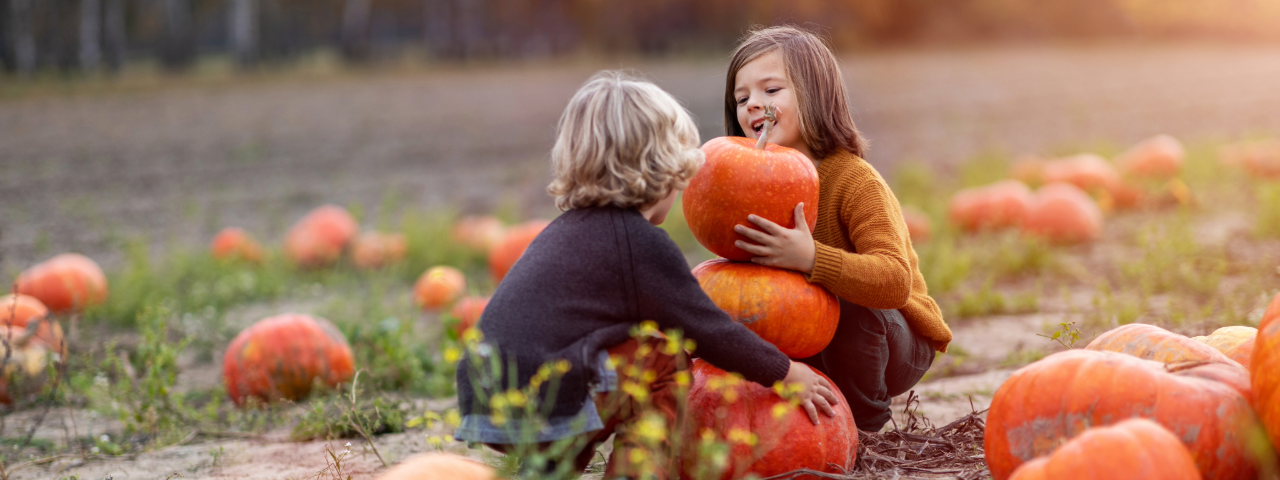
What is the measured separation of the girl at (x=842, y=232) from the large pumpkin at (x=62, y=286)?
14.7 ft

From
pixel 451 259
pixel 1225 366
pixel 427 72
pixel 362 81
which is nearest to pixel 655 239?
pixel 1225 366

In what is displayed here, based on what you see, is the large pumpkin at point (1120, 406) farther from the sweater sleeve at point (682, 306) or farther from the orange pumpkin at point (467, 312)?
the orange pumpkin at point (467, 312)

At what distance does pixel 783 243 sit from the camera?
2.69 m

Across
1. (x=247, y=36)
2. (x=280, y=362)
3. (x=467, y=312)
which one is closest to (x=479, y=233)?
(x=467, y=312)

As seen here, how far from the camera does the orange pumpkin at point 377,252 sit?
22.9 ft

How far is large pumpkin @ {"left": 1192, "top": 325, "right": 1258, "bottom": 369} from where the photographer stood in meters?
2.72

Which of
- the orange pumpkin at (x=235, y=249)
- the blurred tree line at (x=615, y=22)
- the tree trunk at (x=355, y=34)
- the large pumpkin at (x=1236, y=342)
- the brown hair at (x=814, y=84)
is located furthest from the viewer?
the blurred tree line at (x=615, y=22)

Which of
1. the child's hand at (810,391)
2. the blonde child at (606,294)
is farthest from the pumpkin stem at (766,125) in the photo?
the child's hand at (810,391)

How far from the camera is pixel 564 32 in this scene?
39906mm

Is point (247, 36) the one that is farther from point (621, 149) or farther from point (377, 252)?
point (621, 149)

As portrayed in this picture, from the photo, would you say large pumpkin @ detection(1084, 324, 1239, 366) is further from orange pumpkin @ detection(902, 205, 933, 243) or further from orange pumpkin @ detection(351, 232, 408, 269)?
orange pumpkin @ detection(351, 232, 408, 269)

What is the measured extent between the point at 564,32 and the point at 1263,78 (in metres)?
26.5

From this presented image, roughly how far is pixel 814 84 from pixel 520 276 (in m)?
1.12

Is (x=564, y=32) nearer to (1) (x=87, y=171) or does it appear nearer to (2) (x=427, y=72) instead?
(2) (x=427, y=72)
